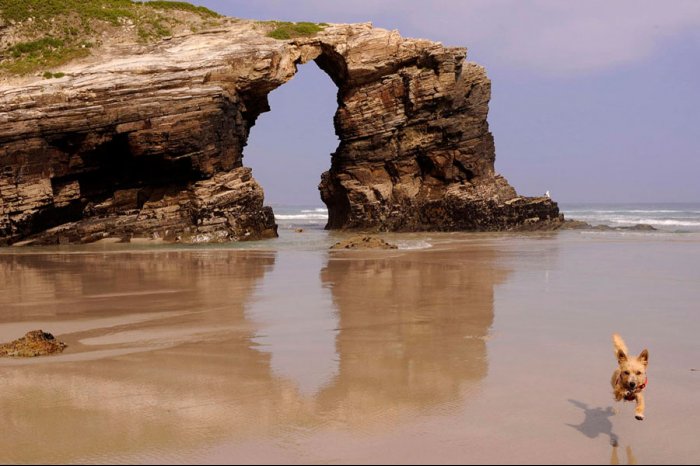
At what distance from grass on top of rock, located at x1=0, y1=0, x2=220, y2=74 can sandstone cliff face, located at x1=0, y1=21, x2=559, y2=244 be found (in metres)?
2.49

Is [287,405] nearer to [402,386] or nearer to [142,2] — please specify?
[402,386]

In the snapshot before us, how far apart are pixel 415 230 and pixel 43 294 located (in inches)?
1066

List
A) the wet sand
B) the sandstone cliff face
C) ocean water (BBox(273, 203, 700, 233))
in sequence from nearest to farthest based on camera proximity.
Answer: the wet sand, the sandstone cliff face, ocean water (BBox(273, 203, 700, 233))

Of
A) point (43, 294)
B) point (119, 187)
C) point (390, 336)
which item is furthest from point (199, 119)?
point (390, 336)

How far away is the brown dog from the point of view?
4.52 m

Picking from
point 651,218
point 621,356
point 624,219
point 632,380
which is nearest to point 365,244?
point 621,356

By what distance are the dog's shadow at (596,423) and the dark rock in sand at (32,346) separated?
5.22 meters

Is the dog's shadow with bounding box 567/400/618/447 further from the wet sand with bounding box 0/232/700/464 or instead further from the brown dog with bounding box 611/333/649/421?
the brown dog with bounding box 611/333/649/421

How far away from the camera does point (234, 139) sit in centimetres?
3103

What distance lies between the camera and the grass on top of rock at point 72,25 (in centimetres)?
3238

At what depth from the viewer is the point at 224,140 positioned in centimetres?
3008

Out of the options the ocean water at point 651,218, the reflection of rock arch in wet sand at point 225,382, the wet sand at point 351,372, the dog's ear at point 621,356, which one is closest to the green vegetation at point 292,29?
the ocean water at point 651,218

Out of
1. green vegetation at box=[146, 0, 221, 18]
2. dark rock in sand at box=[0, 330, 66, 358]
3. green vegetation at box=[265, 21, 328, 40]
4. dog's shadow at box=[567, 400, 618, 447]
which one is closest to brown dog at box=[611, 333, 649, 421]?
dog's shadow at box=[567, 400, 618, 447]

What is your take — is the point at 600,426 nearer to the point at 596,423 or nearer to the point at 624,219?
the point at 596,423
